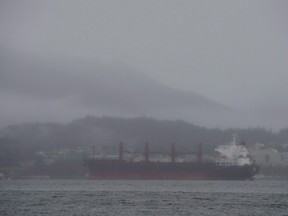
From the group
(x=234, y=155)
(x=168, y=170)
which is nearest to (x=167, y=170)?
(x=168, y=170)

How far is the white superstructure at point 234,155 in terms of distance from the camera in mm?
139113

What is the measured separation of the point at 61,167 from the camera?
650 ft

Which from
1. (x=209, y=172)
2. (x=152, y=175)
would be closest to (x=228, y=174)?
(x=209, y=172)

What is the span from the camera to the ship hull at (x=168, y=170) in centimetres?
13062

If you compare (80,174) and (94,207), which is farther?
(80,174)

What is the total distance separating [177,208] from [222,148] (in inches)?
3527

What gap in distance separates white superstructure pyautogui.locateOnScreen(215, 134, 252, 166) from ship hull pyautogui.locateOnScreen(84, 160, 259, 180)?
5.20m

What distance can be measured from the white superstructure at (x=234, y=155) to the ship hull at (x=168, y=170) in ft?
17.1

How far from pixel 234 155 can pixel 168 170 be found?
61.9 ft

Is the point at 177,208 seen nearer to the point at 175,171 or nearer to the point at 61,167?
the point at 175,171

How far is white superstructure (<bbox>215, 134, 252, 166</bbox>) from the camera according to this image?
456ft

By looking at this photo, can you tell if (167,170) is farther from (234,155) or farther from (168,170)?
(234,155)

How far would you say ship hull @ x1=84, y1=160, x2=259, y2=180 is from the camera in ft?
429

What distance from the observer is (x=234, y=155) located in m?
145
